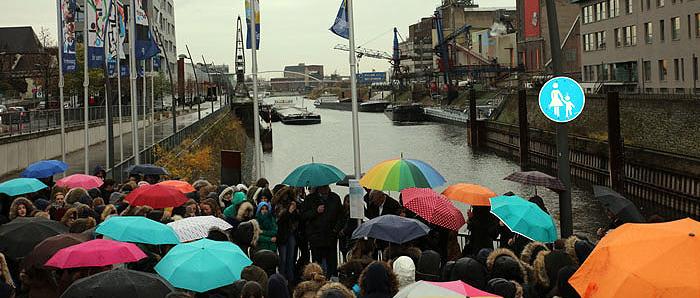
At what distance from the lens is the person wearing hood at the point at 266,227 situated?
12.4m

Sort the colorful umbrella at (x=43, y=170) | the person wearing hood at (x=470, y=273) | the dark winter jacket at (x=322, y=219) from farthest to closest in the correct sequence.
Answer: the colorful umbrella at (x=43, y=170)
the dark winter jacket at (x=322, y=219)
the person wearing hood at (x=470, y=273)

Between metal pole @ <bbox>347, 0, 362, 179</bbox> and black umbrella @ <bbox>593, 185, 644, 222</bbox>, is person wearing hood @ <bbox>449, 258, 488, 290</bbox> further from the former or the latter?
metal pole @ <bbox>347, 0, 362, 179</bbox>

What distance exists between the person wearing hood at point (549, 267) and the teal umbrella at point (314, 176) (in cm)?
493

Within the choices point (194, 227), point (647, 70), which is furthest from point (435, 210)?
point (647, 70)

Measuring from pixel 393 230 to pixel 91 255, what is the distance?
3.58 metres

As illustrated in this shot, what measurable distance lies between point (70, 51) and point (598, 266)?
25075 mm

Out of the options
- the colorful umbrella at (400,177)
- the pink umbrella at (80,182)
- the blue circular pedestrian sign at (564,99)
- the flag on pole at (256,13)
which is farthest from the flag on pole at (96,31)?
the blue circular pedestrian sign at (564,99)

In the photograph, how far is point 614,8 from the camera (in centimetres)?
6938

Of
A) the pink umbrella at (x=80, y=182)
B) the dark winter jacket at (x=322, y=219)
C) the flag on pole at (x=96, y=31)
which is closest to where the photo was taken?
the dark winter jacket at (x=322, y=219)

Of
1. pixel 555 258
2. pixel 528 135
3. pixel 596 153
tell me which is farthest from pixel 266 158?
pixel 555 258

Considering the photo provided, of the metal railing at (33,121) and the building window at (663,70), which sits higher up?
the building window at (663,70)

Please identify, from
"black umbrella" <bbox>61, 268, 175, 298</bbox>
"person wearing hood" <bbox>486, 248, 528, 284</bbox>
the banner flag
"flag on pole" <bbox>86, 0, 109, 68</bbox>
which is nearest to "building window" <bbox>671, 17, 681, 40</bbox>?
"flag on pole" <bbox>86, 0, 109, 68</bbox>

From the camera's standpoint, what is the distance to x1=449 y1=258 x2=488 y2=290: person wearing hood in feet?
26.3

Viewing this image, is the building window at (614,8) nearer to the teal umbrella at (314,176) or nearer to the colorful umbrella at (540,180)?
the colorful umbrella at (540,180)
